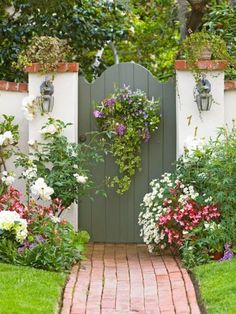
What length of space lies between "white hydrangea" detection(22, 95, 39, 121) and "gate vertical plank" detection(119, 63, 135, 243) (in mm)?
1034

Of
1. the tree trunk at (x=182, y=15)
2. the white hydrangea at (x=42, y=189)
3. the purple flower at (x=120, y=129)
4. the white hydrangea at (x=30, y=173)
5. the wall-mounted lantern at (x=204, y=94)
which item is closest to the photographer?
the white hydrangea at (x=42, y=189)

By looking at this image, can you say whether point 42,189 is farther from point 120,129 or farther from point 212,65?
point 212,65

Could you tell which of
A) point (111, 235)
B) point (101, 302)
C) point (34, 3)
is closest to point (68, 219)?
point (111, 235)

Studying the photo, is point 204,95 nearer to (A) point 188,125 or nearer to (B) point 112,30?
(A) point 188,125

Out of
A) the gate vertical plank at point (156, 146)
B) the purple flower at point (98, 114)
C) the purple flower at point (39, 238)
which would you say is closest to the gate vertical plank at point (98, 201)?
the purple flower at point (98, 114)

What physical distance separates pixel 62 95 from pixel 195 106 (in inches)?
56.2

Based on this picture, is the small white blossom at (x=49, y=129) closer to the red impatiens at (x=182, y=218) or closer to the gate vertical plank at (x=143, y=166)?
the gate vertical plank at (x=143, y=166)

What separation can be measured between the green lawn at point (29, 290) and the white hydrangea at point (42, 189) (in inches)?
42.1

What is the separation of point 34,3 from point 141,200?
3.41 m

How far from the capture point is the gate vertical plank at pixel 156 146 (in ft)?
30.5

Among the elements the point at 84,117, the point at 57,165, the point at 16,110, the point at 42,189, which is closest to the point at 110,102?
the point at 84,117

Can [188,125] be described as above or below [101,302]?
above

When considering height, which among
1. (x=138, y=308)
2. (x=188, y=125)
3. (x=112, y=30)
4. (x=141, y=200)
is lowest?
(x=138, y=308)

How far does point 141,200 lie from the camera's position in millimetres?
9344
